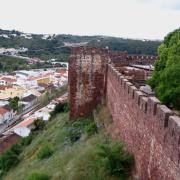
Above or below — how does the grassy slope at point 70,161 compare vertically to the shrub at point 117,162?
below

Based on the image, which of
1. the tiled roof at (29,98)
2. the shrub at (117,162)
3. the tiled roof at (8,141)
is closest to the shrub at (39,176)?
the shrub at (117,162)

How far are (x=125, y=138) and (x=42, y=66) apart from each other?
108913mm

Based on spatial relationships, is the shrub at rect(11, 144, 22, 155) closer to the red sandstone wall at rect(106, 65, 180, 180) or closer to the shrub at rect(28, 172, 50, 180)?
the shrub at rect(28, 172, 50, 180)

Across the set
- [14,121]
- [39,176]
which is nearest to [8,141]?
[14,121]

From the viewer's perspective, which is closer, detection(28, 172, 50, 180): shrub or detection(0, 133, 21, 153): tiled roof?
detection(28, 172, 50, 180): shrub

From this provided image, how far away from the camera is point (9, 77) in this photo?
94875 millimetres

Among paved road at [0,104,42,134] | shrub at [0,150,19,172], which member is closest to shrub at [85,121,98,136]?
shrub at [0,150,19,172]

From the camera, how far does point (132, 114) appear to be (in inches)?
510

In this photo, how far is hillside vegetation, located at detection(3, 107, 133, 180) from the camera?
41.5 feet

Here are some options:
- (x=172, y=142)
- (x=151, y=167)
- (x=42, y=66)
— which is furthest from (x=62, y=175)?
(x=42, y=66)

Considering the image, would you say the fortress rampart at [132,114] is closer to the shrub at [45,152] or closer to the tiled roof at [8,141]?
A: the shrub at [45,152]

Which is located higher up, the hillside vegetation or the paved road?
the hillside vegetation

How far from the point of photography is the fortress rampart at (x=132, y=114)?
29.3ft

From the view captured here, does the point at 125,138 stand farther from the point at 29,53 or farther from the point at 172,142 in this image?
the point at 29,53
